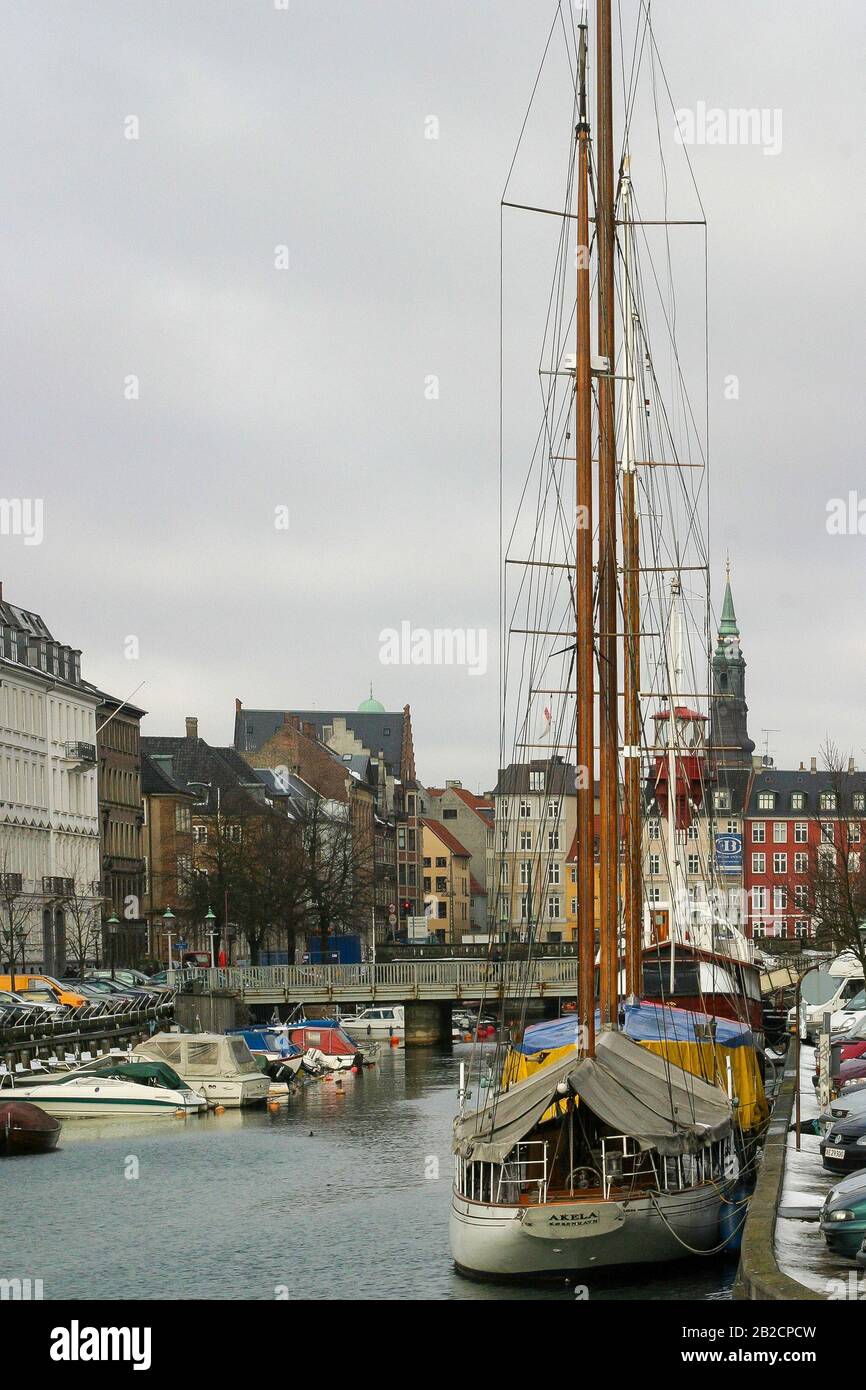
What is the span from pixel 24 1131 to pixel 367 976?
53.1 meters

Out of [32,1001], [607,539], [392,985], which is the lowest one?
[392,985]

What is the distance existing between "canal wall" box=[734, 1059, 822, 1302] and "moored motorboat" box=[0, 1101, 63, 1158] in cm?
2224

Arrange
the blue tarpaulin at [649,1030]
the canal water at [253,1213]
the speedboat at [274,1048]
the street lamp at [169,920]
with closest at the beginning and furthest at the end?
the canal water at [253,1213] → the blue tarpaulin at [649,1030] → the speedboat at [274,1048] → the street lamp at [169,920]

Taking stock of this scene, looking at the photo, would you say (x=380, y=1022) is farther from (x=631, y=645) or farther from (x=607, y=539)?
(x=607, y=539)

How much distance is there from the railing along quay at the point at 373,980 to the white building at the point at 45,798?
37.5 ft

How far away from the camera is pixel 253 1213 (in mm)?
44125

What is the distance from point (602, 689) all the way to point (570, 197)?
868 cm

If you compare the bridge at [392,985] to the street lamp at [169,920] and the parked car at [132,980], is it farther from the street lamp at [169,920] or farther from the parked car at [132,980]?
the street lamp at [169,920]

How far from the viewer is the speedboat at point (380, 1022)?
104 metres

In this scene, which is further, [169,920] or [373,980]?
[373,980]

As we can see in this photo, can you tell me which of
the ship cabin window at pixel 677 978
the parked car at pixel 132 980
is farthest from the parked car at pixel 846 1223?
the parked car at pixel 132 980

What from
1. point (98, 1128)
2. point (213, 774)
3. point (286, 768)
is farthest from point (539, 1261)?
point (286, 768)

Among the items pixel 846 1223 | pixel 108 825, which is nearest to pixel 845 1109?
pixel 846 1223
